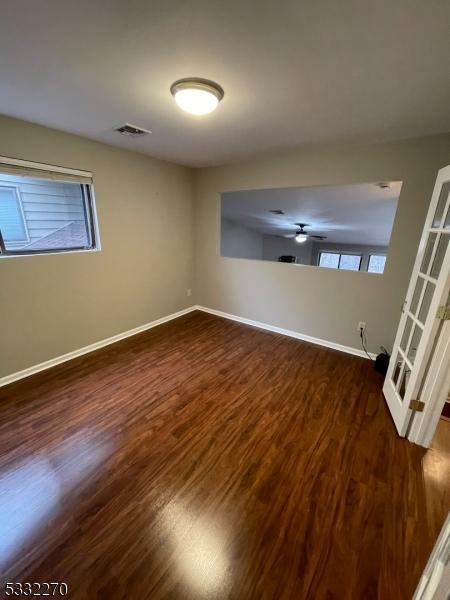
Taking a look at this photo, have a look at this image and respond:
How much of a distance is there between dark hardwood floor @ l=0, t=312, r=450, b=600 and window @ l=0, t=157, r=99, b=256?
1377 millimetres

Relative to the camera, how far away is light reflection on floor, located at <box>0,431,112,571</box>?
1237mm

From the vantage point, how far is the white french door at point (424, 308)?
1621mm

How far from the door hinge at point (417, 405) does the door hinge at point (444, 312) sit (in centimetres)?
65

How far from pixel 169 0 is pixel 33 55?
0.86 m

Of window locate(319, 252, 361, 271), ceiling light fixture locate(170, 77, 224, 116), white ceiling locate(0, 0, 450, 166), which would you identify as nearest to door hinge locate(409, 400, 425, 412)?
white ceiling locate(0, 0, 450, 166)

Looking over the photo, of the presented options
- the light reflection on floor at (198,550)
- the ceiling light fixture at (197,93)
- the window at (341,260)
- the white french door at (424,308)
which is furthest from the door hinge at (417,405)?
the window at (341,260)

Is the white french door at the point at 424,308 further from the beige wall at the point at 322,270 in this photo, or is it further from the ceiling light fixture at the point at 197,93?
the ceiling light fixture at the point at 197,93

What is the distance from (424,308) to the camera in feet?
6.39

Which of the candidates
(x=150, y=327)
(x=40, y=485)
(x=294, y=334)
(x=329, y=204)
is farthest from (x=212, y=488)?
(x=329, y=204)

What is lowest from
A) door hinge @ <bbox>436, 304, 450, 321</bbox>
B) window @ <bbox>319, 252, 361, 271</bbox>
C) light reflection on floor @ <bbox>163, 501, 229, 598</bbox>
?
light reflection on floor @ <bbox>163, 501, 229, 598</bbox>

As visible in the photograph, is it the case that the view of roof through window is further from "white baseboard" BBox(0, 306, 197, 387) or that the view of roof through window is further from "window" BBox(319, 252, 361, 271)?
"window" BBox(319, 252, 361, 271)

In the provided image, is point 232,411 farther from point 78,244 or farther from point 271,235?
point 271,235

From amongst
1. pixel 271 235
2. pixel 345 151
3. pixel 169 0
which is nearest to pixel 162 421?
pixel 169 0

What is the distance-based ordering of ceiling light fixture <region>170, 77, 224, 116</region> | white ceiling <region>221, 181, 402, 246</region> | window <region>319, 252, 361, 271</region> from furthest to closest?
window <region>319, 252, 361, 271</region> → white ceiling <region>221, 181, 402, 246</region> → ceiling light fixture <region>170, 77, 224, 116</region>
